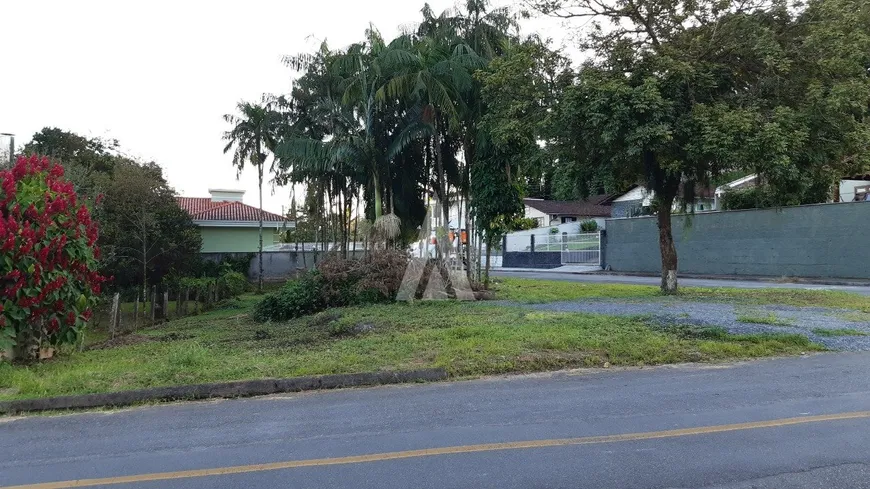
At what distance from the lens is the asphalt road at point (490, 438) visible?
16.6 ft

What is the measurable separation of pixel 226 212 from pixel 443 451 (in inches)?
1666

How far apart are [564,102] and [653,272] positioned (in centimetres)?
2481

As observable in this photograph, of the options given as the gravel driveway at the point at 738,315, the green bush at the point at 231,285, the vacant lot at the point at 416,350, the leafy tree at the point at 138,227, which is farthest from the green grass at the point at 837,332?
the green bush at the point at 231,285

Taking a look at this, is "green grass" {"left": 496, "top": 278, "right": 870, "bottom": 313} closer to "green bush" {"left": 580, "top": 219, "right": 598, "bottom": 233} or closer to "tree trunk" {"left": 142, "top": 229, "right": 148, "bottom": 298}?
"tree trunk" {"left": 142, "top": 229, "right": 148, "bottom": 298}

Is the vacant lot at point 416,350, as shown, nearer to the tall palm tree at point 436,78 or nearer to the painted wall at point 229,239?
the tall palm tree at point 436,78

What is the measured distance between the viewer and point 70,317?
11.7 m

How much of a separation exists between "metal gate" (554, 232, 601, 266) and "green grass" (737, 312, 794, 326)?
30926 millimetres

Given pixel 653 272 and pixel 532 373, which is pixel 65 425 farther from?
pixel 653 272

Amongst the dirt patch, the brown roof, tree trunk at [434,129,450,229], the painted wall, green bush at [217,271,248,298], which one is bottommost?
the dirt patch

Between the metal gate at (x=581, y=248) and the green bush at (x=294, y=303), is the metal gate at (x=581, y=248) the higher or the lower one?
the higher one

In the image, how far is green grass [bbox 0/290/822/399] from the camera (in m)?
8.96

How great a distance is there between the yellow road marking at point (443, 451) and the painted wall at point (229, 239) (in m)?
39.3

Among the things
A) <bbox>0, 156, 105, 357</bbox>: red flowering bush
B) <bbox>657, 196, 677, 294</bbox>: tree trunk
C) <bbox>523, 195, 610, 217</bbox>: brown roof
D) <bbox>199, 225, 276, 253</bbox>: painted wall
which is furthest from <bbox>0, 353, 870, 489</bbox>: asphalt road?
<bbox>523, 195, 610, 217</bbox>: brown roof

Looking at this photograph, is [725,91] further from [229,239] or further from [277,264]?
[229,239]
